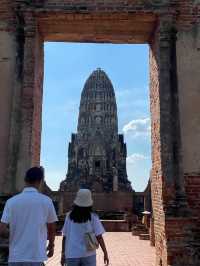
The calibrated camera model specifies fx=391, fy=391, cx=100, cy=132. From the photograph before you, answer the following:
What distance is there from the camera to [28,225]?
3473 millimetres

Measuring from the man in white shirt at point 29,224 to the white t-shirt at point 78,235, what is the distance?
0.45 m

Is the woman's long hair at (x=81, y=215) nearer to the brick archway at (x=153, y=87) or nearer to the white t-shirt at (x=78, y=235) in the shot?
the white t-shirt at (x=78, y=235)

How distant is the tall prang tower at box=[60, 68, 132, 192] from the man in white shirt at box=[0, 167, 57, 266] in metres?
42.5

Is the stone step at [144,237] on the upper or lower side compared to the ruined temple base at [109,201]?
lower

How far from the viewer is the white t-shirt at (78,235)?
400 cm

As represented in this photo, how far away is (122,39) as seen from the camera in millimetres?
8094

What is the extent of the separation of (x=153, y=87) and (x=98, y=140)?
42689 mm

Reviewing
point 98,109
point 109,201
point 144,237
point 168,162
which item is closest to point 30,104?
point 168,162

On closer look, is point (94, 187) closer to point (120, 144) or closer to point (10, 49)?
point (120, 144)

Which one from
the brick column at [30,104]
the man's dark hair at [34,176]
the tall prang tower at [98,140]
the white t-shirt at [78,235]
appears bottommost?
the white t-shirt at [78,235]

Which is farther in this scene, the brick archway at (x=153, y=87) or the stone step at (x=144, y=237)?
the stone step at (x=144, y=237)

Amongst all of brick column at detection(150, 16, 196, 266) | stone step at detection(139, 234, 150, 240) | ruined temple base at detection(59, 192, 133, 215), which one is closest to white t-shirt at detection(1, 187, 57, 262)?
brick column at detection(150, 16, 196, 266)

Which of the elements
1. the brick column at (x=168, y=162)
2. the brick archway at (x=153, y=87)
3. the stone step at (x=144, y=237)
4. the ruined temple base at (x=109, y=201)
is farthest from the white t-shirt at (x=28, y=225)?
the ruined temple base at (x=109, y=201)

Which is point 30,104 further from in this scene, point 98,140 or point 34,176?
point 98,140
